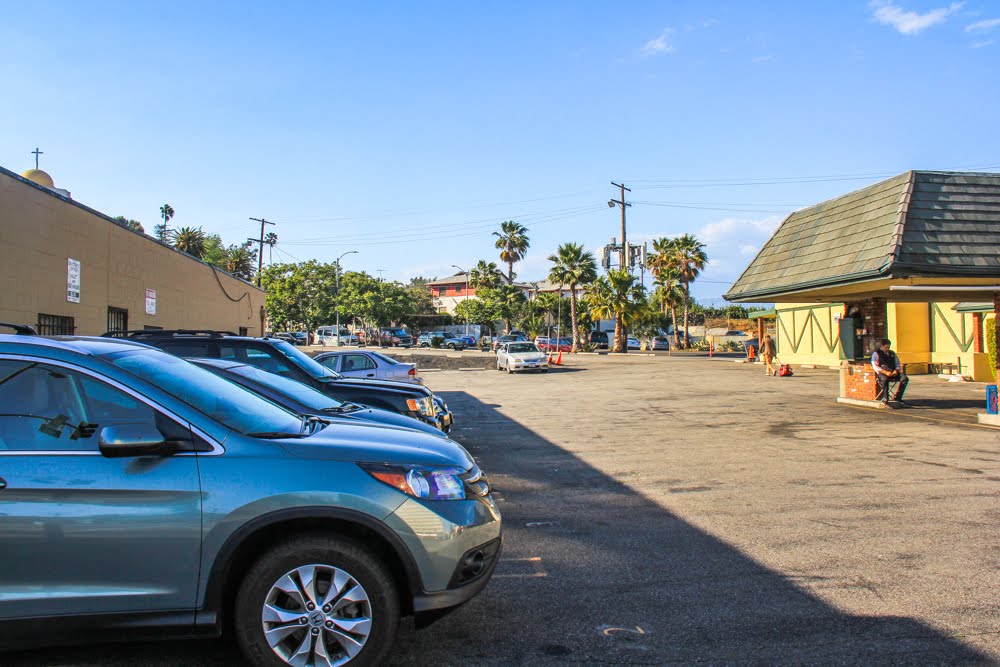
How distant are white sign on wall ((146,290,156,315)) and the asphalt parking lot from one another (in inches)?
404

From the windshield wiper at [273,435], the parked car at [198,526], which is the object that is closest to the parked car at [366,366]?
the windshield wiper at [273,435]

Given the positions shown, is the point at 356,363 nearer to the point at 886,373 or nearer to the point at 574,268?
the point at 886,373

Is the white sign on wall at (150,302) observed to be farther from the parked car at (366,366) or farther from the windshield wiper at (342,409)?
the windshield wiper at (342,409)

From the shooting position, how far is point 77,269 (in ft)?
46.3

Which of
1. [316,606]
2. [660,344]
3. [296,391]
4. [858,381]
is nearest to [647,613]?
[316,606]

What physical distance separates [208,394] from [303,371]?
5705mm

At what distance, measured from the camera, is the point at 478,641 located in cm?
420

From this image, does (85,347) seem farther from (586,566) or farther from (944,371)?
(944,371)

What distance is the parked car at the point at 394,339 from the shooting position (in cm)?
7444

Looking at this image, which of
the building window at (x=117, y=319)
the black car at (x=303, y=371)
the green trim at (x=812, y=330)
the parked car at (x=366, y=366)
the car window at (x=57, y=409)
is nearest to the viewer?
the car window at (x=57, y=409)

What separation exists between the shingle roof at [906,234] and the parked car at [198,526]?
488 inches

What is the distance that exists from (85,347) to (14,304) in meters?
9.62

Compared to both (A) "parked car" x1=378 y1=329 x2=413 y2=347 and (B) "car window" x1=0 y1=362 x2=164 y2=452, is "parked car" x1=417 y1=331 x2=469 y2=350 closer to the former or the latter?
(A) "parked car" x1=378 y1=329 x2=413 y2=347

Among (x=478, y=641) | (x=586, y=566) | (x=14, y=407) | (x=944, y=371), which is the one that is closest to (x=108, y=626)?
(x=14, y=407)
